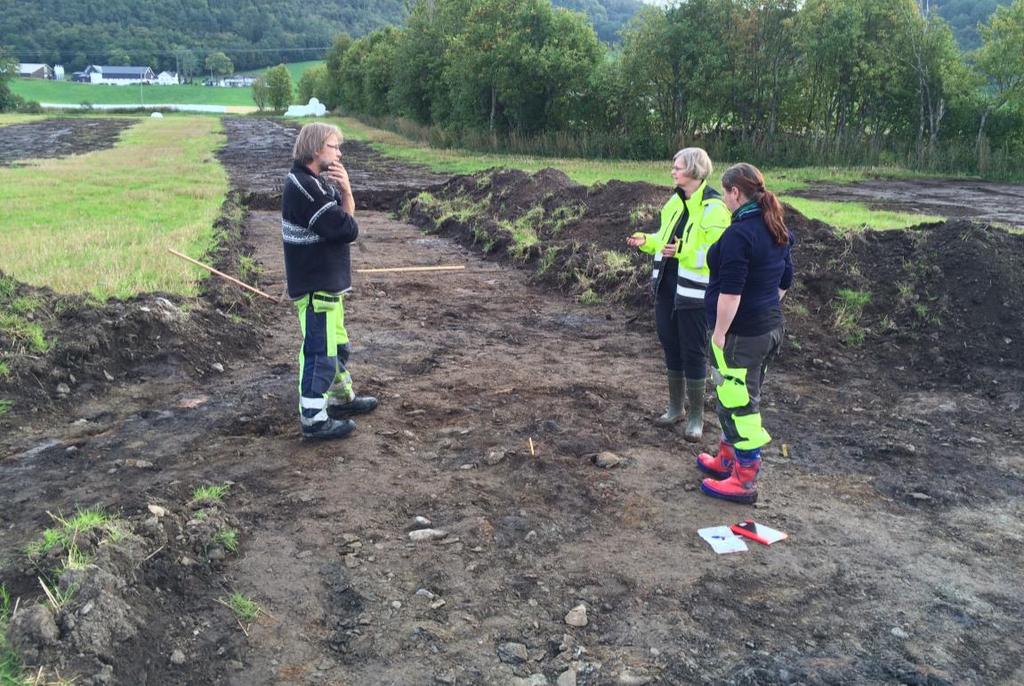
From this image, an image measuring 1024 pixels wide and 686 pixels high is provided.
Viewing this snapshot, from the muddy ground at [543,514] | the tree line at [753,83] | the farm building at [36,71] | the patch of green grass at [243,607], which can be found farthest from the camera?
the farm building at [36,71]

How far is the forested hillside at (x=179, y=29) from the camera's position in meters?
135

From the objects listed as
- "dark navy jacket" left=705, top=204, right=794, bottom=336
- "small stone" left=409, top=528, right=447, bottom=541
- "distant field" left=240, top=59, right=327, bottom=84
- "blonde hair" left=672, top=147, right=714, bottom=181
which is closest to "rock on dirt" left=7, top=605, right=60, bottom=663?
"small stone" left=409, top=528, right=447, bottom=541

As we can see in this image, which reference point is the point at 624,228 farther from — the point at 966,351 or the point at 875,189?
the point at 875,189

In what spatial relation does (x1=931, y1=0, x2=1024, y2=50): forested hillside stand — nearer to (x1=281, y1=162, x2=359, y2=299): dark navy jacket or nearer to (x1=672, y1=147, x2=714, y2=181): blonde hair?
(x1=672, y1=147, x2=714, y2=181): blonde hair

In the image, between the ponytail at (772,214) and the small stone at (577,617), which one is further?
the ponytail at (772,214)

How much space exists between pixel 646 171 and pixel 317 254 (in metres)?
19.8

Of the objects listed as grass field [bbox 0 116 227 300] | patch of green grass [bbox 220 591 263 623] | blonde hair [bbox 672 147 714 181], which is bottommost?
patch of green grass [bbox 220 591 263 623]

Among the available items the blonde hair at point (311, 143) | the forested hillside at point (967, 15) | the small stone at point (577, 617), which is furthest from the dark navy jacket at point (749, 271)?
the forested hillside at point (967, 15)

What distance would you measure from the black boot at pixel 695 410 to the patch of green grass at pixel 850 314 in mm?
2924

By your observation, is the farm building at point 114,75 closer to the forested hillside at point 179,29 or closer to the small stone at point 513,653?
the forested hillside at point 179,29

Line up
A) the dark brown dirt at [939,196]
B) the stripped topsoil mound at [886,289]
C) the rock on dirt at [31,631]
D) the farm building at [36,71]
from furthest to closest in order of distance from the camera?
the farm building at [36,71], the dark brown dirt at [939,196], the stripped topsoil mound at [886,289], the rock on dirt at [31,631]

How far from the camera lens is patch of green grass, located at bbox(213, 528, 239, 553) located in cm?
389

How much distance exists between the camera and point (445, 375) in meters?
6.81

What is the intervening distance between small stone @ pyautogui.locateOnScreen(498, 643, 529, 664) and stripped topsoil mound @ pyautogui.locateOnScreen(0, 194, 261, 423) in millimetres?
4285
